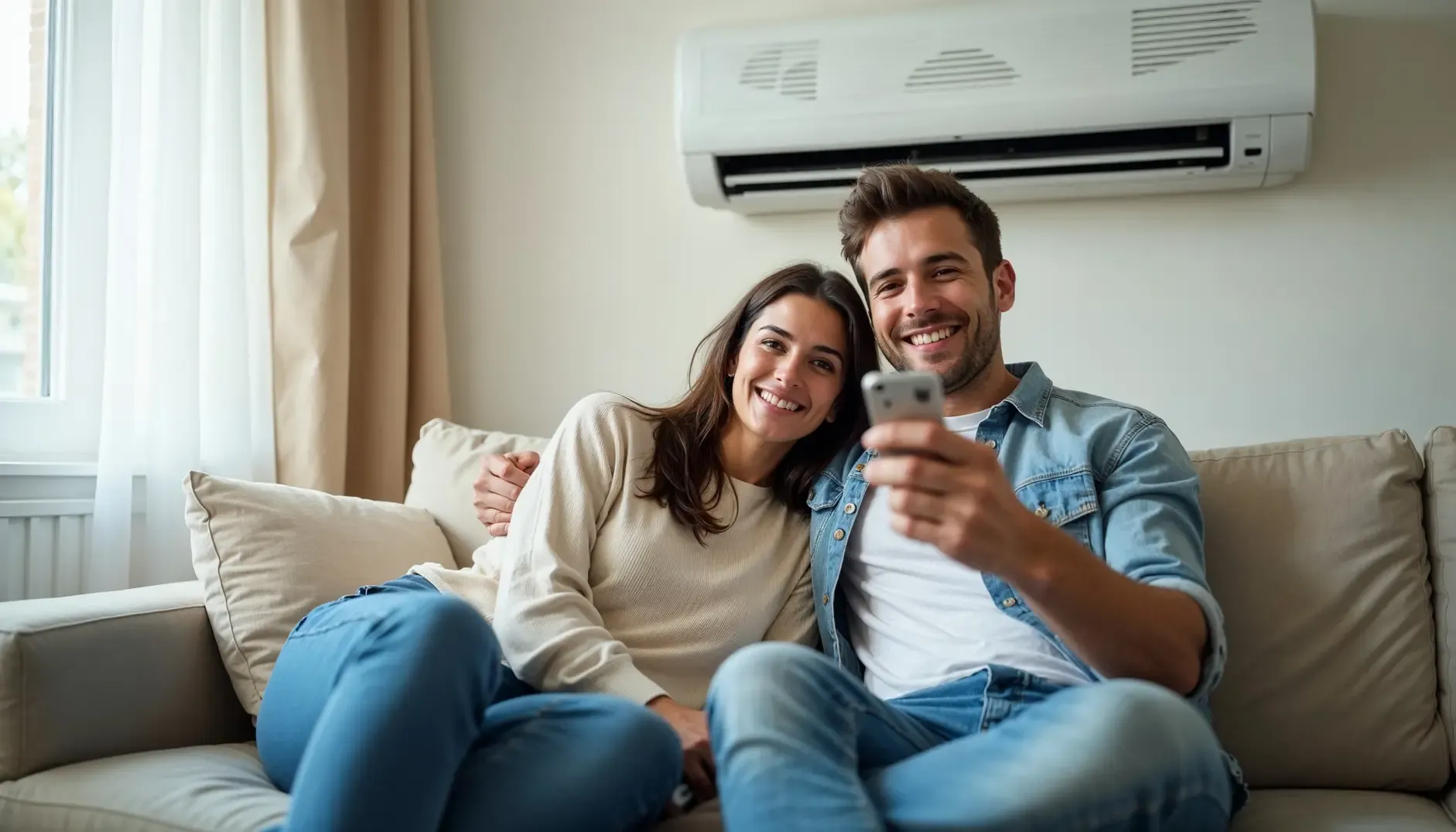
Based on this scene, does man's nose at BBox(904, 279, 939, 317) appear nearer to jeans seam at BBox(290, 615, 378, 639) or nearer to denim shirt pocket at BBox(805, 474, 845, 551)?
denim shirt pocket at BBox(805, 474, 845, 551)

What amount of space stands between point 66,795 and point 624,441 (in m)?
0.77

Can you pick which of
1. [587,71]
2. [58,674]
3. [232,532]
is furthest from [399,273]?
[58,674]

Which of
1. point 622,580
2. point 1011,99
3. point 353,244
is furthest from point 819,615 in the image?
point 353,244

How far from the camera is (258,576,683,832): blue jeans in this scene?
1.03m

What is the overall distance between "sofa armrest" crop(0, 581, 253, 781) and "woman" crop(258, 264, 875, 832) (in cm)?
19

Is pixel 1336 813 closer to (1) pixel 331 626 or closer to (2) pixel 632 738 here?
(2) pixel 632 738

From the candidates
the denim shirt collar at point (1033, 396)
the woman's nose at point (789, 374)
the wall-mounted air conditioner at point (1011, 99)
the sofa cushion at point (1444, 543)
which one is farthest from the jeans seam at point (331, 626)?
the sofa cushion at point (1444, 543)

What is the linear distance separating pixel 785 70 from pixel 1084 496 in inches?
42.8

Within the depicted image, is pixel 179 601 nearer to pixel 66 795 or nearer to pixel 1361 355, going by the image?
pixel 66 795

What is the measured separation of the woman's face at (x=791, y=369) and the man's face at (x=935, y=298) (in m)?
0.08

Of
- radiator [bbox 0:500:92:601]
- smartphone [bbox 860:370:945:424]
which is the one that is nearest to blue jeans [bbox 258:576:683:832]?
smartphone [bbox 860:370:945:424]

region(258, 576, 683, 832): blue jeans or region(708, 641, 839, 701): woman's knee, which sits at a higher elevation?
region(708, 641, 839, 701): woman's knee

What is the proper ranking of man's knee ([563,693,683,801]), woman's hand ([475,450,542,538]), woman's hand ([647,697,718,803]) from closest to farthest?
man's knee ([563,693,683,801]) < woman's hand ([647,697,718,803]) < woman's hand ([475,450,542,538])

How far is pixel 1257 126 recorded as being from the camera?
1.93 m
